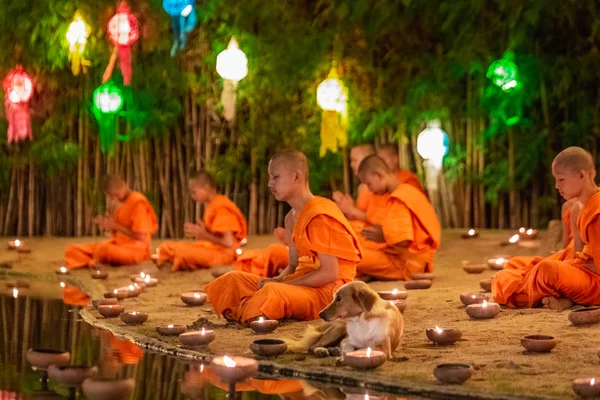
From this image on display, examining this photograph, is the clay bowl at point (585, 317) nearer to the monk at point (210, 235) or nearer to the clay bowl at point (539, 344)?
the clay bowl at point (539, 344)

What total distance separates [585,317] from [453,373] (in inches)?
72.4

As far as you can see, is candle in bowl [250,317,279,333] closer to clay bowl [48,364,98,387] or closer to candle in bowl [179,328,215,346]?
candle in bowl [179,328,215,346]

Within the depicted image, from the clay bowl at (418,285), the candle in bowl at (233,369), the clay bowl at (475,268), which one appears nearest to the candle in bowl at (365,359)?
the candle in bowl at (233,369)

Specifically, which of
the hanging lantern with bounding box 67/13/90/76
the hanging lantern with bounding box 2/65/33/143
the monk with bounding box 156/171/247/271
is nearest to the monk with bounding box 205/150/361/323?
the monk with bounding box 156/171/247/271

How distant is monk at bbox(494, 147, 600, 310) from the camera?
706 cm

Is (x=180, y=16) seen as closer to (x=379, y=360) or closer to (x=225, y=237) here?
(x=225, y=237)

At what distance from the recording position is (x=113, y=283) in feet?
32.3

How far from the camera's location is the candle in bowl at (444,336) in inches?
233

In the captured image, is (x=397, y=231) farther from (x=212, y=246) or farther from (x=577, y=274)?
(x=577, y=274)

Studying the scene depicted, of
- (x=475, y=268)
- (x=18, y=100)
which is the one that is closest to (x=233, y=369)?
(x=475, y=268)

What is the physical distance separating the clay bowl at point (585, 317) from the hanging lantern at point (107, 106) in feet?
22.1

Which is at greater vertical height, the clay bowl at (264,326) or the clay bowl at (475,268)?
the clay bowl at (475,268)

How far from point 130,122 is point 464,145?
12.7ft

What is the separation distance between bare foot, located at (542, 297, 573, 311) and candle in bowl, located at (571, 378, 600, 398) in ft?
8.61
